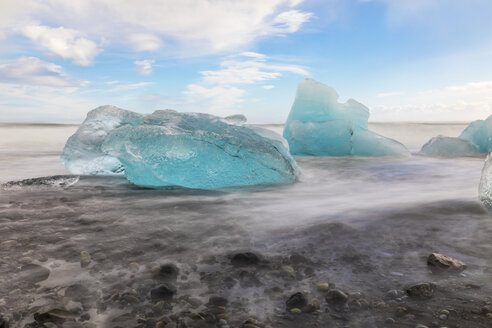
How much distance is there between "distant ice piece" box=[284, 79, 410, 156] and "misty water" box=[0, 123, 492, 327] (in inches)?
208

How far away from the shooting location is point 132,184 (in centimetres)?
436

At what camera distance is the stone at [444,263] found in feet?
5.25

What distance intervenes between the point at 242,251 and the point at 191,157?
2.33 meters

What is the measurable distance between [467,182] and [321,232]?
3.12 metres

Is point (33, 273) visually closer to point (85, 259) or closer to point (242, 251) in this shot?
point (85, 259)

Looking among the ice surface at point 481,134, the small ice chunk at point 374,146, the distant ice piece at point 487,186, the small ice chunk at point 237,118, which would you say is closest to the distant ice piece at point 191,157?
the small ice chunk at point 237,118

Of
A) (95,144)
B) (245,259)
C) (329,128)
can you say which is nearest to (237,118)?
(95,144)

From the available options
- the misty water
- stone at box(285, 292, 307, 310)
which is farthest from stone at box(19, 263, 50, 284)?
stone at box(285, 292, 307, 310)

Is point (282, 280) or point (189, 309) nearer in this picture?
point (189, 309)

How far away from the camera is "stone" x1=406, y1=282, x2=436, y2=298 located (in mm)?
1366

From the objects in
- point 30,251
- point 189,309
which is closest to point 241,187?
point 30,251

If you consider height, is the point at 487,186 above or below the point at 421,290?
above

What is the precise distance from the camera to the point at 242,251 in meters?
1.87

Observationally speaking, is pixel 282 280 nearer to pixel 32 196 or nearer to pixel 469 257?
pixel 469 257
